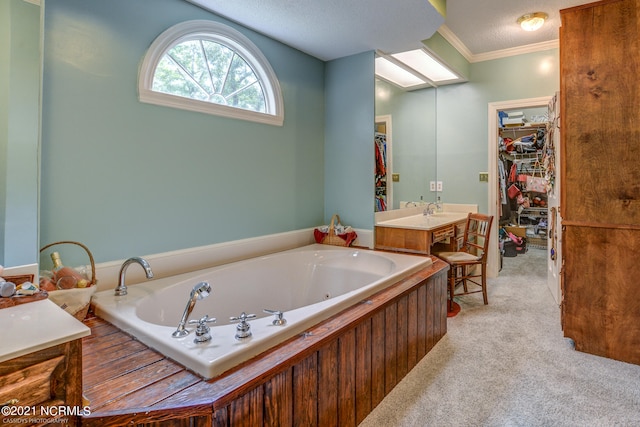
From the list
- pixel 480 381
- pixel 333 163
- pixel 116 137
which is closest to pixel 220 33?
pixel 116 137

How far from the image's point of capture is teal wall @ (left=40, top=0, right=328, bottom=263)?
174 centimetres

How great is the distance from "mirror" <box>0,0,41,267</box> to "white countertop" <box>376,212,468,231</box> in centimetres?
250

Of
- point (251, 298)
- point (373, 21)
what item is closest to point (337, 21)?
point (373, 21)

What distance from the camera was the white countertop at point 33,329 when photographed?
0.86m

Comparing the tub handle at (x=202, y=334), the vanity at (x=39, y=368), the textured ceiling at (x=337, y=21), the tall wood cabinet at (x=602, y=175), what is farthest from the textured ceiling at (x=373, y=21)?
the vanity at (x=39, y=368)

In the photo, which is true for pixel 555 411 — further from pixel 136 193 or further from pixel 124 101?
pixel 124 101

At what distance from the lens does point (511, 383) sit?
2076 mm

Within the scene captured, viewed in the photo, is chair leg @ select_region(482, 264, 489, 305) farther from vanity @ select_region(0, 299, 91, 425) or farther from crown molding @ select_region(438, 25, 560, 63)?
vanity @ select_region(0, 299, 91, 425)

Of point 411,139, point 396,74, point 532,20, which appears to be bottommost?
point 411,139

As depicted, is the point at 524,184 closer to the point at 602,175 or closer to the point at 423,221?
the point at 423,221

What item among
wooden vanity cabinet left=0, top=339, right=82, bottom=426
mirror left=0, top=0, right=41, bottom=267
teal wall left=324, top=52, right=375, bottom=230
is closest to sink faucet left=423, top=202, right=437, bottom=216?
teal wall left=324, top=52, right=375, bottom=230

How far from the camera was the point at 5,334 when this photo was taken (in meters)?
0.92

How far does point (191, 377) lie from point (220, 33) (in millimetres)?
2227

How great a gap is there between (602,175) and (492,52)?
95.9 inches
